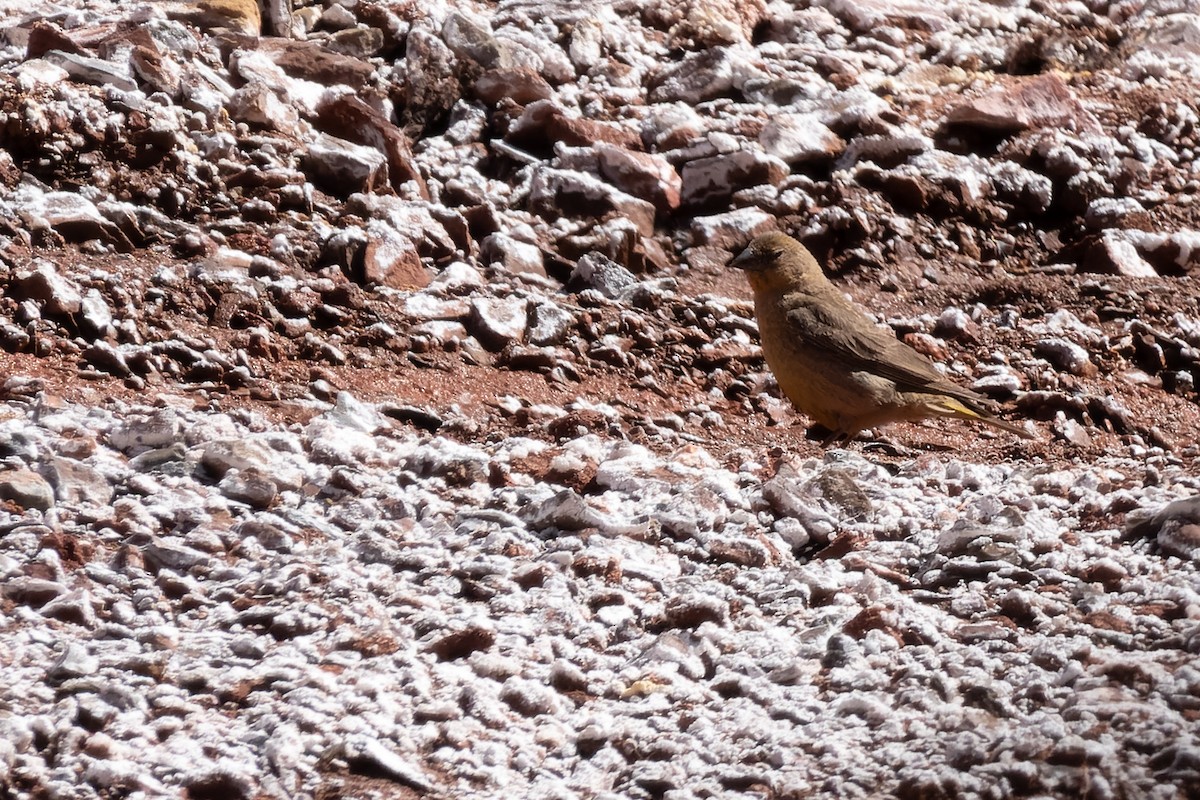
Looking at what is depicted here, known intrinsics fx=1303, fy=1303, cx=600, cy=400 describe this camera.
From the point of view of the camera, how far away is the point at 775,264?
16.3ft

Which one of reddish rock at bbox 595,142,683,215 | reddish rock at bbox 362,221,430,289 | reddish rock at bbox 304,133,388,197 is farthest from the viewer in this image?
reddish rock at bbox 595,142,683,215

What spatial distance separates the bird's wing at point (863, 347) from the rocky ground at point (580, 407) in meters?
0.29

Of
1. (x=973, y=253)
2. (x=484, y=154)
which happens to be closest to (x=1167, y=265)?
(x=973, y=253)

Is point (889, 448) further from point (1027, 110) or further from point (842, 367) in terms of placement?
point (1027, 110)

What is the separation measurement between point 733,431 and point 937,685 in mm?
2100

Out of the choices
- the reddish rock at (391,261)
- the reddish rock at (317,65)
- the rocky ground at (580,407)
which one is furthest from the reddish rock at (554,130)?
the reddish rock at (391,261)

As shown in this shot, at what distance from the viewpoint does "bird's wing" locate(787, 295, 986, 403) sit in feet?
15.2

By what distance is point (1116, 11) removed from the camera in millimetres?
7648

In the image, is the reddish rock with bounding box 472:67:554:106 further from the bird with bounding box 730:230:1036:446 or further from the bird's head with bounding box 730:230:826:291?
the bird with bounding box 730:230:1036:446

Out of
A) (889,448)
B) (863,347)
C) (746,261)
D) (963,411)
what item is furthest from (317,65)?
(963,411)

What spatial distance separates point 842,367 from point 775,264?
57 centimetres

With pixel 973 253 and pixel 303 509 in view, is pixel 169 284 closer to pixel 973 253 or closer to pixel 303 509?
pixel 303 509

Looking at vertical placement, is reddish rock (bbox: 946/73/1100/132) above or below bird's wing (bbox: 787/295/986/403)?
above

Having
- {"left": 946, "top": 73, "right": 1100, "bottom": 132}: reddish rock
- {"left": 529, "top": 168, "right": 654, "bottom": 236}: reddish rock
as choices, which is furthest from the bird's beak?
{"left": 946, "top": 73, "right": 1100, "bottom": 132}: reddish rock
